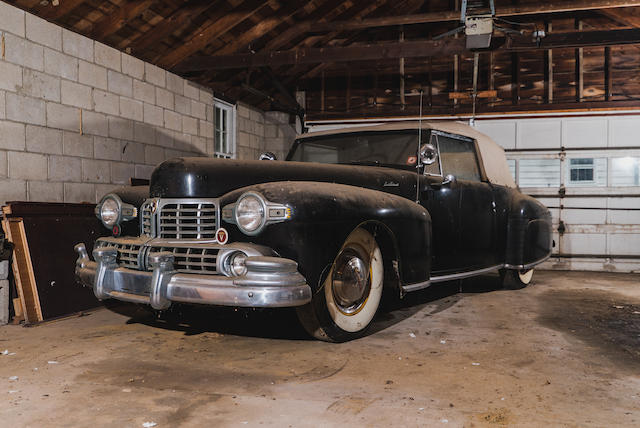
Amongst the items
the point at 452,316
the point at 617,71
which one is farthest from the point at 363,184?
the point at 617,71

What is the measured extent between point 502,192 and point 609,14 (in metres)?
5.99

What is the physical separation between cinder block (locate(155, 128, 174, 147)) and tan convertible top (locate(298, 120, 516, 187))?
108 inches

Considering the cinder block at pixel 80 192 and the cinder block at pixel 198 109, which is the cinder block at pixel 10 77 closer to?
the cinder block at pixel 80 192

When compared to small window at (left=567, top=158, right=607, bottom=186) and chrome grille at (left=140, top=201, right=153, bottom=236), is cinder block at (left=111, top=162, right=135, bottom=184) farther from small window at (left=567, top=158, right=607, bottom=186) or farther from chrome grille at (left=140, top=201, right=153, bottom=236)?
small window at (left=567, top=158, right=607, bottom=186)

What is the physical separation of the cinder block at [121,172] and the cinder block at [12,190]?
128cm

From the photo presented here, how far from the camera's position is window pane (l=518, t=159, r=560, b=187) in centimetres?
970

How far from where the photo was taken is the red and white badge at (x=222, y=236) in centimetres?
337

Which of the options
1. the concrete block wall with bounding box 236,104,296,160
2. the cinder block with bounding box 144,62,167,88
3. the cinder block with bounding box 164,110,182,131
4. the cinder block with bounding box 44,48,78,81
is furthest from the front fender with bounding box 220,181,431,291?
the concrete block wall with bounding box 236,104,296,160

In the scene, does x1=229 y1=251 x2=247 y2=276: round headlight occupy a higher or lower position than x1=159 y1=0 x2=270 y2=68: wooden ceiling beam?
lower

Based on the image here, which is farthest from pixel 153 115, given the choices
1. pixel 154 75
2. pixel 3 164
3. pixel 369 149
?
pixel 369 149

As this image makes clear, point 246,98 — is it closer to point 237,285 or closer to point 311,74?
point 311,74

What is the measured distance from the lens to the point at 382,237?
Result: 4.07m

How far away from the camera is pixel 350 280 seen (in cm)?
376

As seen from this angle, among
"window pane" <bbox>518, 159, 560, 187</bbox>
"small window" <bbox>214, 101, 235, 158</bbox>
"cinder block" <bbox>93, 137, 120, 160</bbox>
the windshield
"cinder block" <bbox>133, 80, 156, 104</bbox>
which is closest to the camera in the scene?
the windshield
